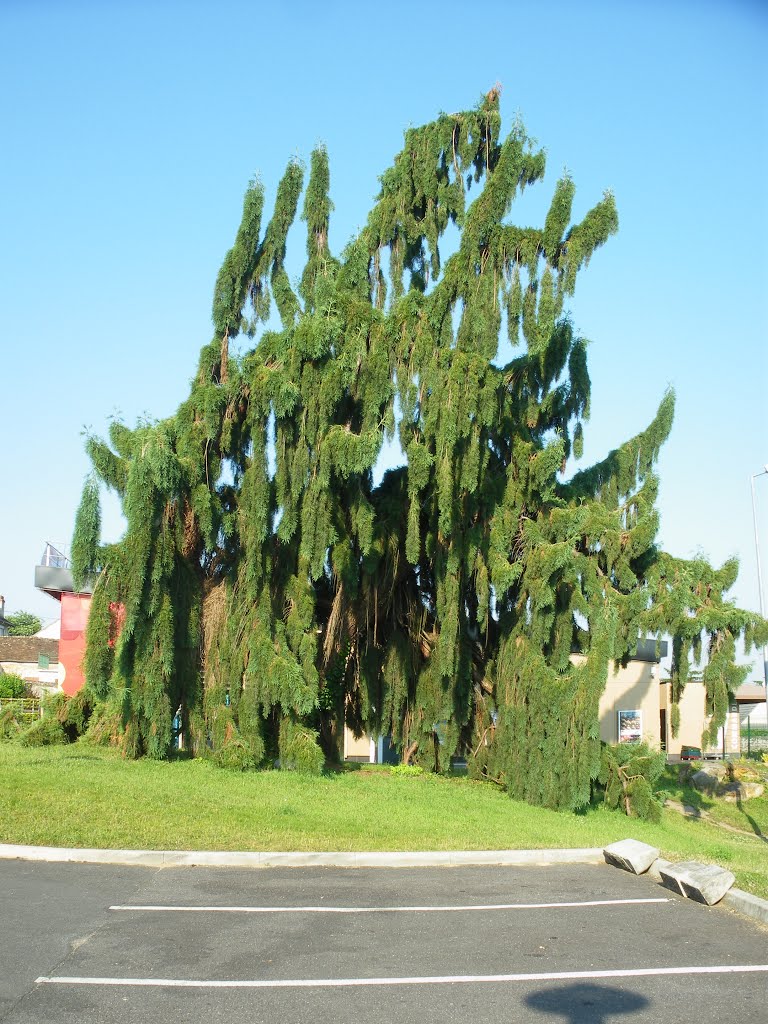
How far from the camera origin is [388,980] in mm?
6488

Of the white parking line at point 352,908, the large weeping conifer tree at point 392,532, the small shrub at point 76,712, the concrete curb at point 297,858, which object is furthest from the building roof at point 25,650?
the white parking line at point 352,908

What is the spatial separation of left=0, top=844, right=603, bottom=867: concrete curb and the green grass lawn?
43 centimetres

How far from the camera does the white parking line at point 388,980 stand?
625 centimetres

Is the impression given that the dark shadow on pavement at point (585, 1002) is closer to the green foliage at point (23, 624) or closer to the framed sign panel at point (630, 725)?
the framed sign panel at point (630, 725)

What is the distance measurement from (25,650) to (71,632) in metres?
24.7

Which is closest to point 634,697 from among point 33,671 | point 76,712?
point 76,712

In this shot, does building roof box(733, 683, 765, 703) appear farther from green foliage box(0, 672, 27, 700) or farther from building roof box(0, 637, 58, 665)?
building roof box(0, 637, 58, 665)

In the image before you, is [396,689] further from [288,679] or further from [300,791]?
[300,791]

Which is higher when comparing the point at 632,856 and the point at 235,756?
the point at 235,756

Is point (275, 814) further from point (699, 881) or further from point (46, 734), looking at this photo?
point (46, 734)

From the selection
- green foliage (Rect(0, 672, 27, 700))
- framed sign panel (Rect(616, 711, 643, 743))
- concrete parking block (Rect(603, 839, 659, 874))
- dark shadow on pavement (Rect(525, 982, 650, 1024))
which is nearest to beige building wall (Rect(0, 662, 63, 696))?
green foliage (Rect(0, 672, 27, 700))

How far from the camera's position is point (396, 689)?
62.8 feet

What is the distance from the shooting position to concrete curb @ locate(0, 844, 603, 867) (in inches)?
401

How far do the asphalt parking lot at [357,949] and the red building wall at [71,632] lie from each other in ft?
60.7
